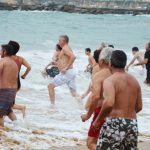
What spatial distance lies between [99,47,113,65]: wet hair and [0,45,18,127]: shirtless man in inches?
88.3

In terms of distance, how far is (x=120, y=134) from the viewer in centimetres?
512

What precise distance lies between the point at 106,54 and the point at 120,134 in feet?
3.18

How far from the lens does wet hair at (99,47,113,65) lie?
18.8 ft

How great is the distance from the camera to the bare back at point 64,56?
1095 centimetres

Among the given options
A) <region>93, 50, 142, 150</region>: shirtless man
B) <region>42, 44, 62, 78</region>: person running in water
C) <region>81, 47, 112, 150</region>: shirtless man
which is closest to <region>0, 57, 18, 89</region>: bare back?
<region>81, 47, 112, 150</region>: shirtless man

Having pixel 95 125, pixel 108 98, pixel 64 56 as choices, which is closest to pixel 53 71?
pixel 64 56

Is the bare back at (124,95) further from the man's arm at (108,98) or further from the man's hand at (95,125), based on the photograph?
the man's hand at (95,125)

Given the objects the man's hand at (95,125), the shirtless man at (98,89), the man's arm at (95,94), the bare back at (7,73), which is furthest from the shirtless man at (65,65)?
the man's hand at (95,125)

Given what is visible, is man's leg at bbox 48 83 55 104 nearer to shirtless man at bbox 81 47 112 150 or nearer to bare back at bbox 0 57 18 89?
bare back at bbox 0 57 18 89

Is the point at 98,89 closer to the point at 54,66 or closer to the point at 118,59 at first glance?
the point at 118,59

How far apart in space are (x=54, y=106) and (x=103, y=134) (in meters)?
6.27

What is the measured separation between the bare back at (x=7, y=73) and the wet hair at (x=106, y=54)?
2.27 meters

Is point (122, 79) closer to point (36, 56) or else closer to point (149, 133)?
point (149, 133)

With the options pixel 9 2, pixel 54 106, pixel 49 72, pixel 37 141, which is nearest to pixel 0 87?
pixel 37 141
